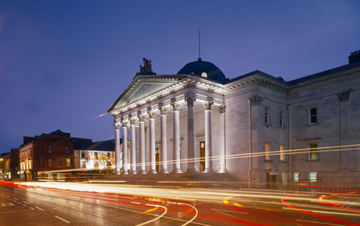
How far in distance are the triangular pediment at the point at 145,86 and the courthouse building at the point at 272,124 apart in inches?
9.4

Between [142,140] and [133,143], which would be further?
[133,143]

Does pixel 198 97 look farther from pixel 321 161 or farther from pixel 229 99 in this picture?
pixel 321 161

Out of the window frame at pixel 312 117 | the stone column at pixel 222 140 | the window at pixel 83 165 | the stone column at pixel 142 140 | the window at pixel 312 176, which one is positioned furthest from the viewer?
the window at pixel 83 165

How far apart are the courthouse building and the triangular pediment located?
9.4 inches

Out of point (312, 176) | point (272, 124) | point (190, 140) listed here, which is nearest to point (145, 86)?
point (190, 140)

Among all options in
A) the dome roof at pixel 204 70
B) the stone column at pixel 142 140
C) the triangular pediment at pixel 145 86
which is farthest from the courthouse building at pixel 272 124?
the dome roof at pixel 204 70

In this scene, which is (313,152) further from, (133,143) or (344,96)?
(133,143)

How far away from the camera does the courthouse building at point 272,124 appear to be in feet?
103

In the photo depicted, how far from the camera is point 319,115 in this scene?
3366 cm

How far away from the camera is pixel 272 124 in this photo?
115ft

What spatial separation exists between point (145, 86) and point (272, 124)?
724 inches

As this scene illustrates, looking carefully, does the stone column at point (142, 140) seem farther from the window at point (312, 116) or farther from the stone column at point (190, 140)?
the window at point (312, 116)

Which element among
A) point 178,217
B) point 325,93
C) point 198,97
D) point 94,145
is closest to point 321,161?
point 325,93

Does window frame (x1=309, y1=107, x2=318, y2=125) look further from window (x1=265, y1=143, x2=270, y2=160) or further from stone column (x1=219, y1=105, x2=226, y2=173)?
stone column (x1=219, y1=105, x2=226, y2=173)
